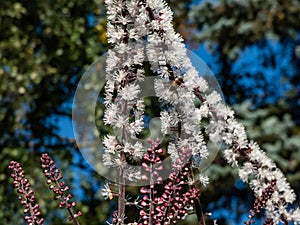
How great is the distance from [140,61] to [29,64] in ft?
8.88

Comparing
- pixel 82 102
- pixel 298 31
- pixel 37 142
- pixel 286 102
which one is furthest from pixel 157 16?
pixel 298 31

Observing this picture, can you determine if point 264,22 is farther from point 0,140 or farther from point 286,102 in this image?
point 0,140

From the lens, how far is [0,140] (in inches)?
140

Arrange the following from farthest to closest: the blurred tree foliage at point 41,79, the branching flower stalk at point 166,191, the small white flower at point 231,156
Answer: the blurred tree foliage at point 41,79 → the small white flower at point 231,156 → the branching flower stalk at point 166,191

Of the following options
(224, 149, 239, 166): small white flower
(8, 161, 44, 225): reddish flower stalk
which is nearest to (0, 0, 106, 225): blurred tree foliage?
(224, 149, 239, 166): small white flower

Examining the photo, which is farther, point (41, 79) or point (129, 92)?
point (41, 79)

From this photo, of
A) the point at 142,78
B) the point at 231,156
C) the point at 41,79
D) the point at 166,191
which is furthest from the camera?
the point at 41,79

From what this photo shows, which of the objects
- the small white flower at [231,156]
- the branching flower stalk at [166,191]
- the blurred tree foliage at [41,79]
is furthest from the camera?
the blurred tree foliage at [41,79]

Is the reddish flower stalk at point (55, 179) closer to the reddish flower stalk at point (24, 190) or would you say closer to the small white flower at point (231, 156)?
the reddish flower stalk at point (24, 190)

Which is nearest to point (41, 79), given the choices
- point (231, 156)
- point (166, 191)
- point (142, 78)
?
point (231, 156)

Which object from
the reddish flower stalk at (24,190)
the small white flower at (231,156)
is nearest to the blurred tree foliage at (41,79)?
the small white flower at (231,156)

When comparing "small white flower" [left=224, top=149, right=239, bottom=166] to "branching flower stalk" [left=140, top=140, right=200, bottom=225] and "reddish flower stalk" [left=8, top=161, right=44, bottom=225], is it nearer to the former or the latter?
"branching flower stalk" [left=140, top=140, right=200, bottom=225]

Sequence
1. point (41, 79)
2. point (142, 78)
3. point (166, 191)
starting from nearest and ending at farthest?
point (166, 191), point (142, 78), point (41, 79)

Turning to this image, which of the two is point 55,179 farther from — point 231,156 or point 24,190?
point 231,156
